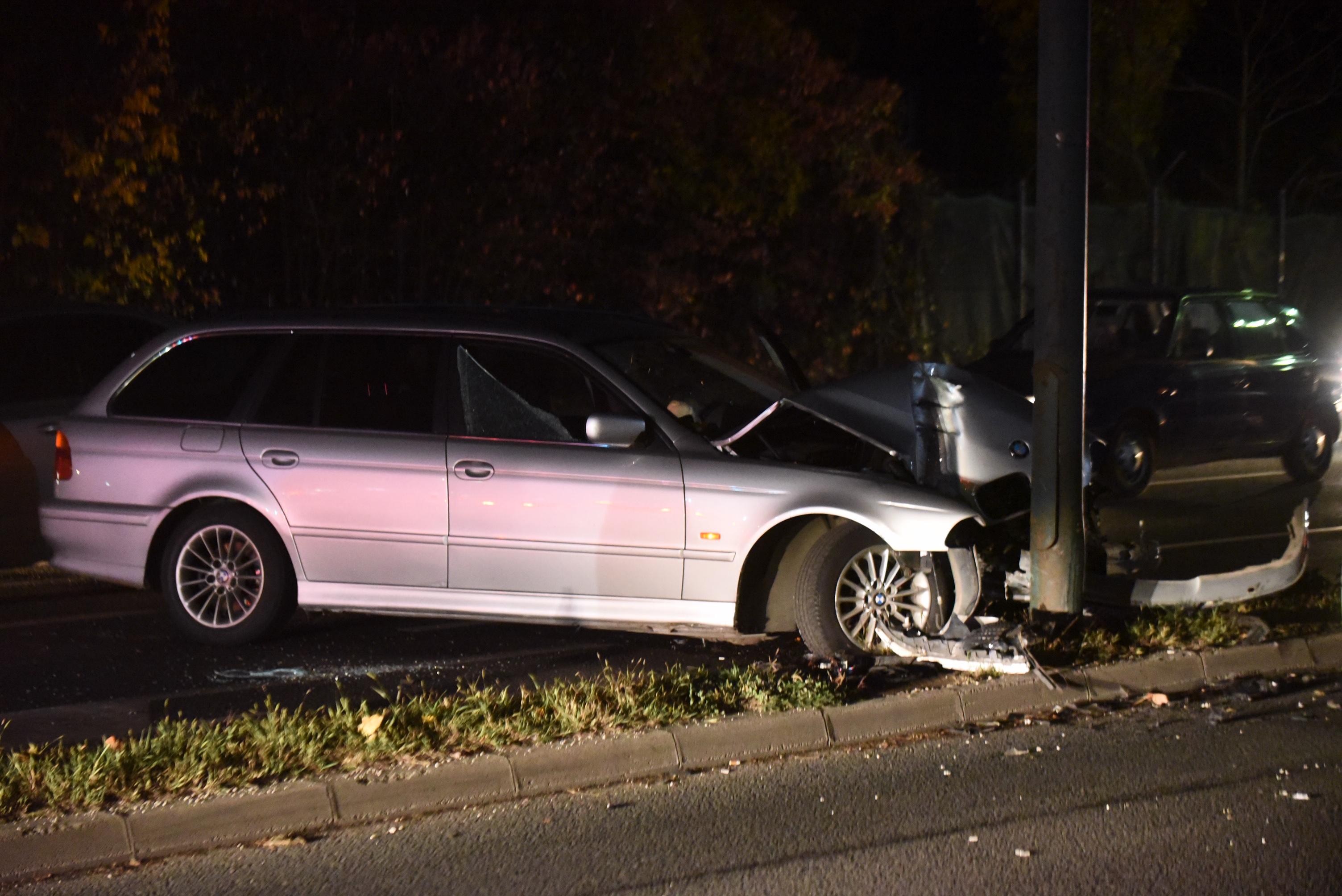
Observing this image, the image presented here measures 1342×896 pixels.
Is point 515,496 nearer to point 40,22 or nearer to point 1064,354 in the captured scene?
point 1064,354

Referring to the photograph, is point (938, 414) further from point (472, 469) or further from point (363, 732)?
point (363, 732)

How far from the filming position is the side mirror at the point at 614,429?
7012 millimetres

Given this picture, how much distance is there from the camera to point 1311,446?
13930 mm

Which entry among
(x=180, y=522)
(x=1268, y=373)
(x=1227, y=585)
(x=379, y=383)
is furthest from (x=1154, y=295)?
(x=180, y=522)

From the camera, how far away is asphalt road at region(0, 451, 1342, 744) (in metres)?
Answer: 6.69

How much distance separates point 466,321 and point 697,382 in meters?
1.16

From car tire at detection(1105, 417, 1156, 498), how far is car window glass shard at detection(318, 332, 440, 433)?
6606 millimetres

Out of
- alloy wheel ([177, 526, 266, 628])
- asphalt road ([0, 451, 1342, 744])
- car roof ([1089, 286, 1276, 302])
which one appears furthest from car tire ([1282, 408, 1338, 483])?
alloy wheel ([177, 526, 266, 628])

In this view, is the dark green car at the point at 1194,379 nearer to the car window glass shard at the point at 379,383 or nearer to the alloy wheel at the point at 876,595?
the alloy wheel at the point at 876,595

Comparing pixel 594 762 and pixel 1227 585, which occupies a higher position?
pixel 1227 585

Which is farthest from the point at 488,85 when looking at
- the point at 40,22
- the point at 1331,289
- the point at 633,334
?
the point at 1331,289

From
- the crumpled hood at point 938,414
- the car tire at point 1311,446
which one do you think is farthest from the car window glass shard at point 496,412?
the car tire at point 1311,446

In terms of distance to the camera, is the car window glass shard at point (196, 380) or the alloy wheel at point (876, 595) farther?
the car window glass shard at point (196, 380)

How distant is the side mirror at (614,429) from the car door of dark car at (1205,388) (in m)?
6.94
